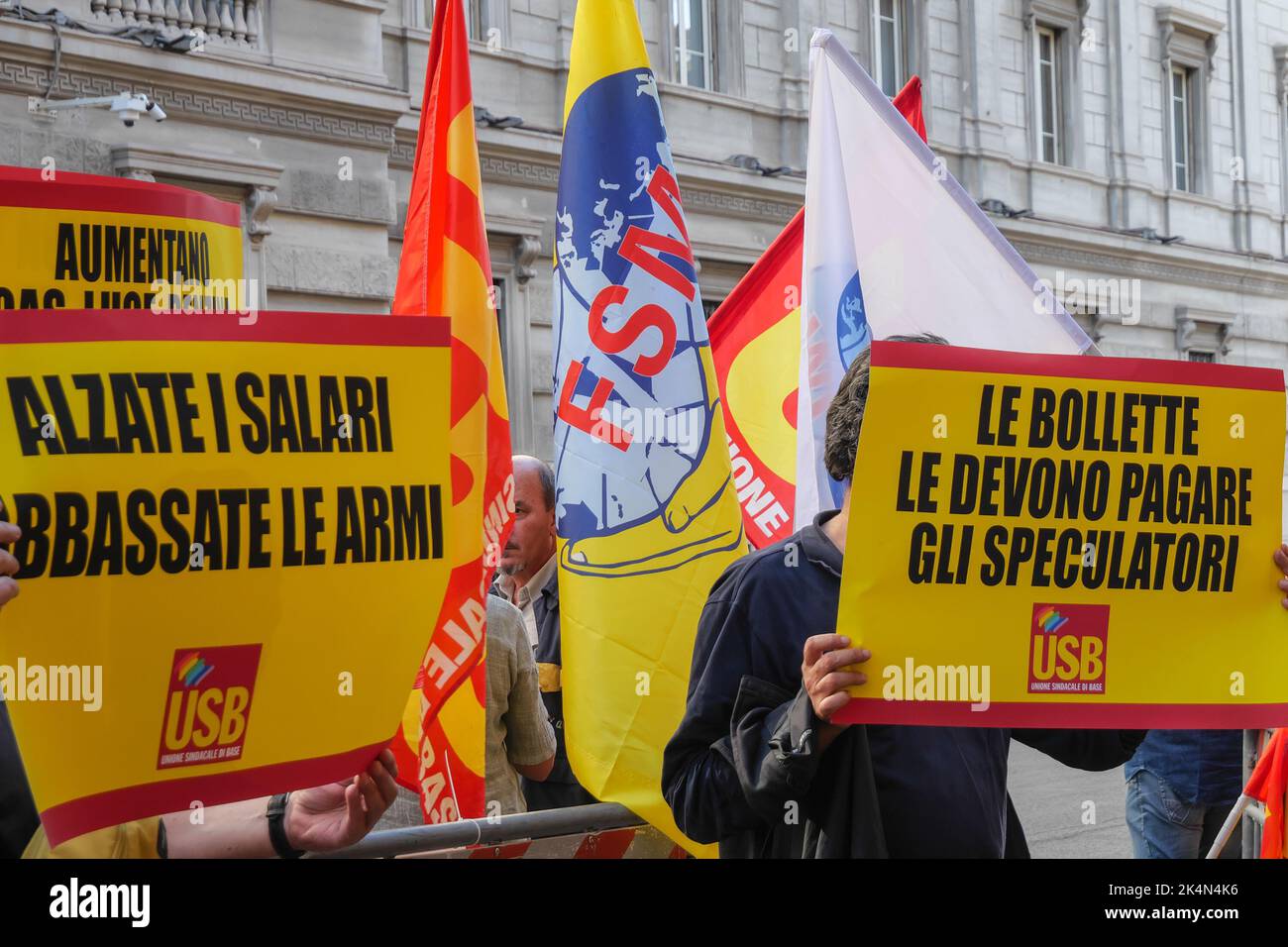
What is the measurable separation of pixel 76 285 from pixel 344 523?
3.26 ft

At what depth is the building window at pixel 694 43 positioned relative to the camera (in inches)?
639

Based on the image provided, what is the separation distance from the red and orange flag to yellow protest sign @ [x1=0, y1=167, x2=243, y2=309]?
1218 mm

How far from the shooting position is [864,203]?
4652 mm

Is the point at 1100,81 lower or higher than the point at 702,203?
higher

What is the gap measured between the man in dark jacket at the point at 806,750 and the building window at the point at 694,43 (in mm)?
13963

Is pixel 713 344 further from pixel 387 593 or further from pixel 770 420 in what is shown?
pixel 387 593

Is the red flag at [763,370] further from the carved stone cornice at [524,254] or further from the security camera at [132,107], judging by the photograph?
the carved stone cornice at [524,254]

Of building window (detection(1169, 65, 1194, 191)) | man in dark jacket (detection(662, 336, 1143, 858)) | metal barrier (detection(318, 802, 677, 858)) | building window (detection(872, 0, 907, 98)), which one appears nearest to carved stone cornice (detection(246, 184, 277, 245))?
building window (detection(872, 0, 907, 98))

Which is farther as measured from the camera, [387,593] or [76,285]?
[76,285]

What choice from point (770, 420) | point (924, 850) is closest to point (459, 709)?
point (770, 420)

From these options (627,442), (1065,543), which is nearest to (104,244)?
(627,442)

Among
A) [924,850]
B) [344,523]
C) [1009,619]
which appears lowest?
[924,850]

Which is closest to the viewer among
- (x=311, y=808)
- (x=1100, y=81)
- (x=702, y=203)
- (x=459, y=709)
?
(x=311, y=808)

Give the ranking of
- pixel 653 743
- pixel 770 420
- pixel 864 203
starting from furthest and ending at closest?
pixel 770 420 < pixel 864 203 < pixel 653 743
